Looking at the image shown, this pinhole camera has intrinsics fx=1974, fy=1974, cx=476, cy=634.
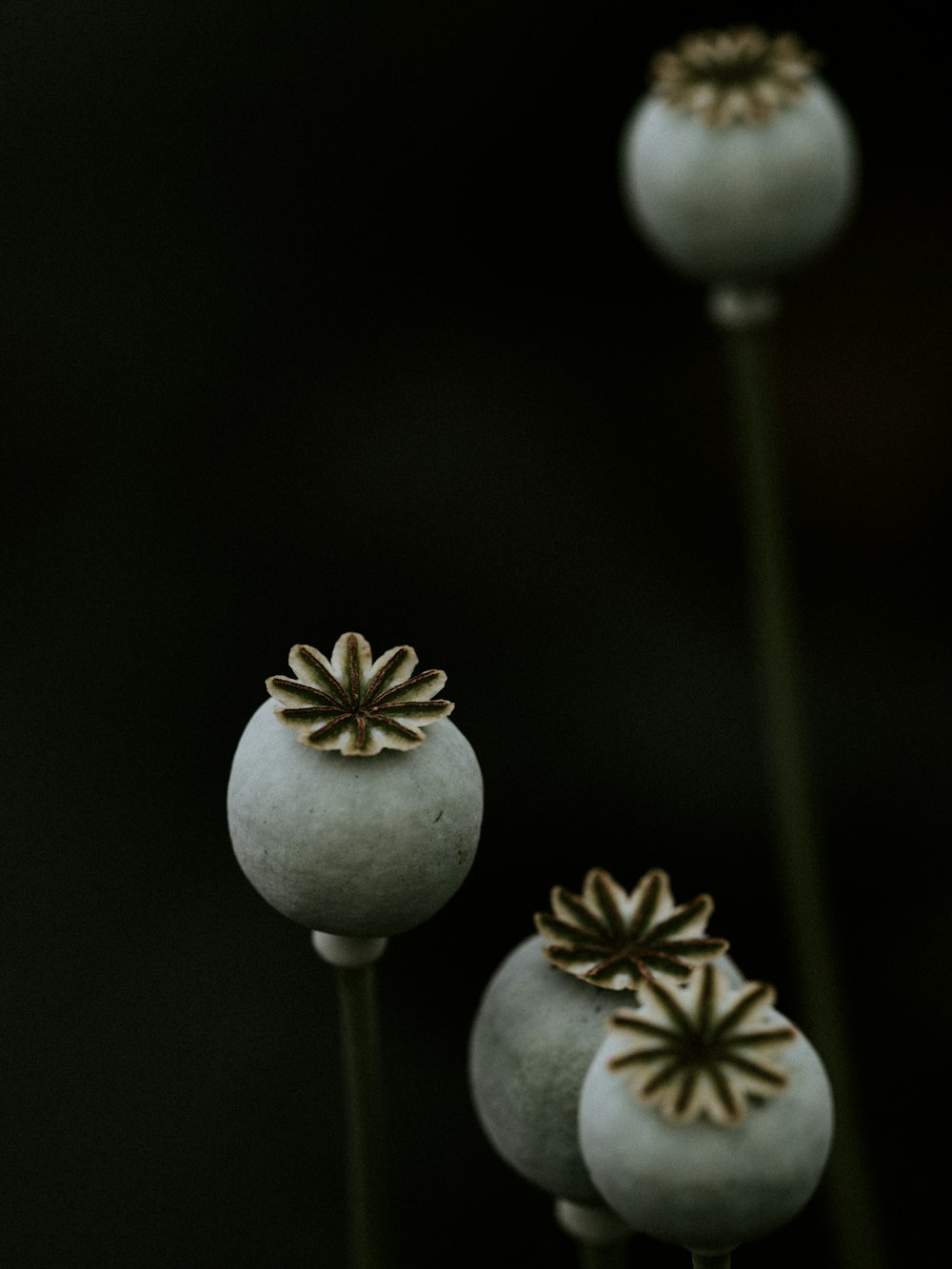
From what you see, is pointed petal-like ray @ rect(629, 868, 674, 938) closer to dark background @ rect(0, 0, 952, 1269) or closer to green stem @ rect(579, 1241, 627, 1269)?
green stem @ rect(579, 1241, 627, 1269)

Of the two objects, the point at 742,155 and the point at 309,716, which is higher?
the point at 742,155

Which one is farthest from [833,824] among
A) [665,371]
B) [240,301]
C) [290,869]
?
[290,869]

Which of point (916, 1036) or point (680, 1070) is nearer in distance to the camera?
point (680, 1070)

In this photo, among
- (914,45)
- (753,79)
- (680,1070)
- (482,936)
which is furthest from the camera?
(914,45)

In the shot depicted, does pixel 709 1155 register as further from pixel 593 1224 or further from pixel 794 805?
pixel 794 805

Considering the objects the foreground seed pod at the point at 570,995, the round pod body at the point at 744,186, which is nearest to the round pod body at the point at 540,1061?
the foreground seed pod at the point at 570,995

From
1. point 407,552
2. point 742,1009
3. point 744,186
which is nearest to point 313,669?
point 742,1009

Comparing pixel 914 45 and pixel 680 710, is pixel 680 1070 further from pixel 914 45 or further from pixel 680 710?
pixel 914 45
